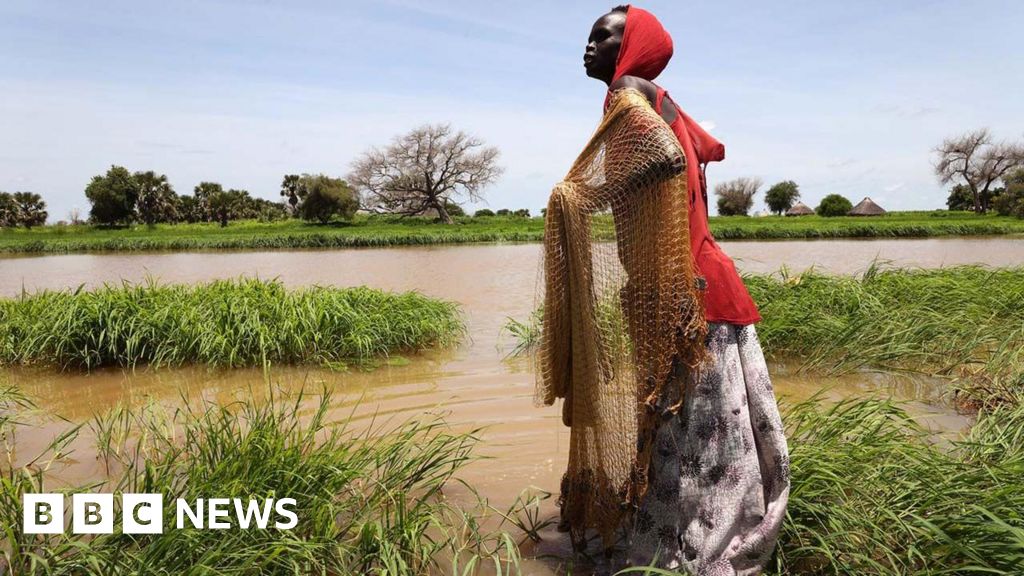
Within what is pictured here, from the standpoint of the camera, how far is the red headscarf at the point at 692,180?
1.75m

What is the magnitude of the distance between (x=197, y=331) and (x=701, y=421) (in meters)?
4.39

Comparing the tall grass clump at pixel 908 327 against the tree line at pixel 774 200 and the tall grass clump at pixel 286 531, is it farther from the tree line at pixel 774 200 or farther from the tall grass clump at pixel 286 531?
the tree line at pixel 774 200

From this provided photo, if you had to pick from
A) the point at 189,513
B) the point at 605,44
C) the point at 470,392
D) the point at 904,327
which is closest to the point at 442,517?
the point at 189,513

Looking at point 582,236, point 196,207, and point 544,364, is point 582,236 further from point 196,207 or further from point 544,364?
point 196,207

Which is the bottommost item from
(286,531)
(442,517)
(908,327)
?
(442,517)

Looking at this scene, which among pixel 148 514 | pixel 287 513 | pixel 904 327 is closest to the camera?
pixel 148 514

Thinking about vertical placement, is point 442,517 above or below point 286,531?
below

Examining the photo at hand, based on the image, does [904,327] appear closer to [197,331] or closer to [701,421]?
[701,421]

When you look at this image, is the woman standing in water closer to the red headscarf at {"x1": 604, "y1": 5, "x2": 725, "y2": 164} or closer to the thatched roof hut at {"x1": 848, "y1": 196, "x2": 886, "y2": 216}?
the red headscarf at {"x1": 604, "y1": 5, "x2": 725, "y2": 164}

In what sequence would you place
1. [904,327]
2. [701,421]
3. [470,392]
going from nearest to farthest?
[701,421], [470,392], [904,327]

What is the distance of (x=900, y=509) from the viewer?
2.00 m

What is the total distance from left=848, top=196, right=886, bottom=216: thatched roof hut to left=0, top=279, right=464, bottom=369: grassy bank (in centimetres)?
4259

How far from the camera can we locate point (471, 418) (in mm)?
3840

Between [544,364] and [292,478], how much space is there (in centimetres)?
95
